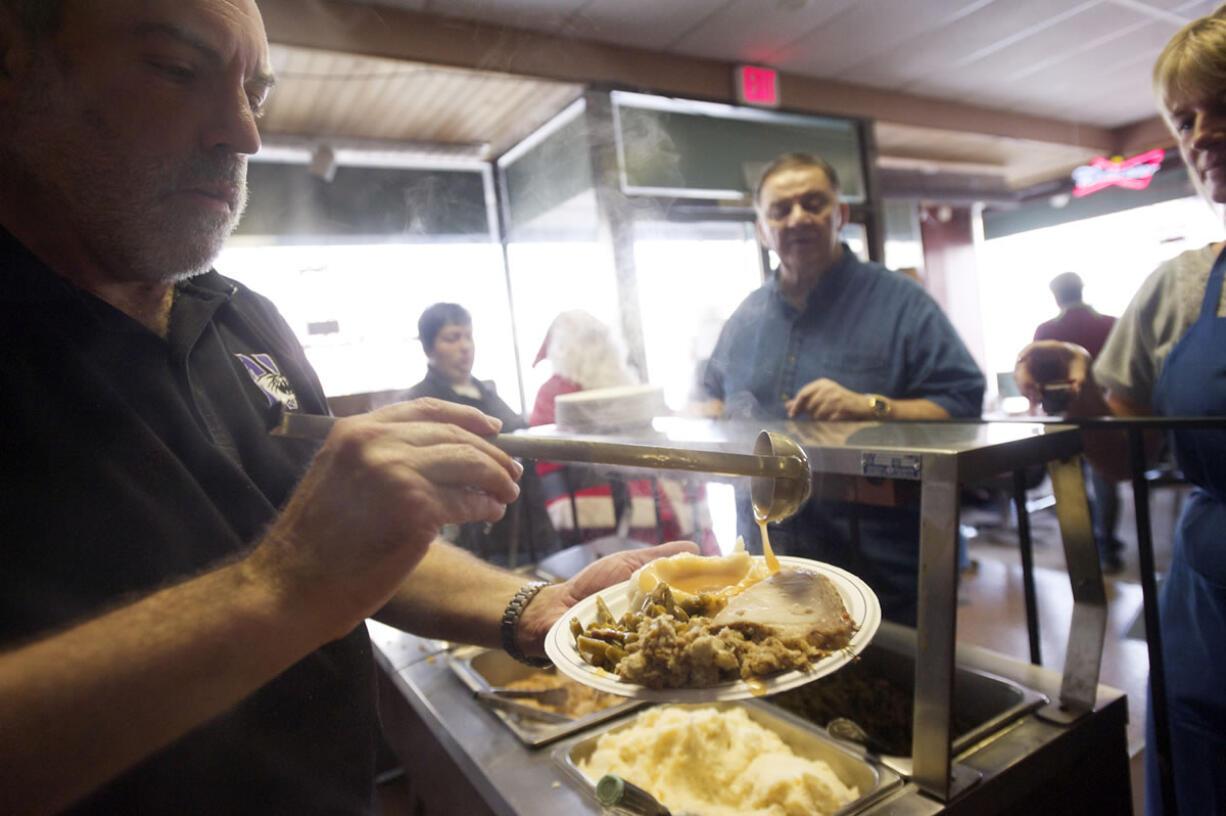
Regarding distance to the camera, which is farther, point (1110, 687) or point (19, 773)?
point (1110, 687)

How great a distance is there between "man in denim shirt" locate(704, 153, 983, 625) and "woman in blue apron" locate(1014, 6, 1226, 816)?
1.28 ft

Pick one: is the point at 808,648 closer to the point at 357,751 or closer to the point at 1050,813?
the point at 357,751

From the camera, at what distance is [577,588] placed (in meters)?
0.93

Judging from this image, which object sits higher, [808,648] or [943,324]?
[943,324]

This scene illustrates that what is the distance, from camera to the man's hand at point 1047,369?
1.45m

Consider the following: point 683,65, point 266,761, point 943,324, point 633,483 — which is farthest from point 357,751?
point 943,324

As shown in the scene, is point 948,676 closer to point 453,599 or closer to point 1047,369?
point 453,599

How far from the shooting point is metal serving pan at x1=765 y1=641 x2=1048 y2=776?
3.18 feet

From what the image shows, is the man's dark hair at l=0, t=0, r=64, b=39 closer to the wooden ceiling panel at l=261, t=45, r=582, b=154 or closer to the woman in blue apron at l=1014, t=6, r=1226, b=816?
the wooden ceiling panel at l=261, t=45, r=582, b=154

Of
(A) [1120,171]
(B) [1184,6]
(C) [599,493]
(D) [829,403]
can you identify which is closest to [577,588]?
(C) [599,493]

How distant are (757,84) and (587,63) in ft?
1.63

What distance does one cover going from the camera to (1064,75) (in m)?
1.37

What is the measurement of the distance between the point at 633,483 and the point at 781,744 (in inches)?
19.8

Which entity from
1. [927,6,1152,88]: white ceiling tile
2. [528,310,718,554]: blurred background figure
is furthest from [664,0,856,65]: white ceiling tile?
[528,310,718,554]: blurred background figure
